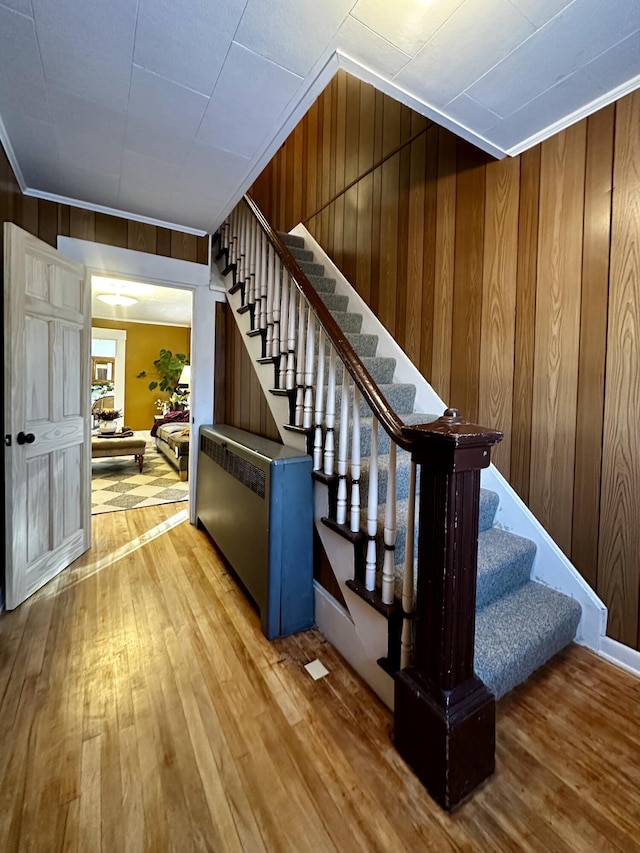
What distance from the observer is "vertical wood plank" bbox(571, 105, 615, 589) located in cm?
158

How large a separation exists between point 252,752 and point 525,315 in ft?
6.99

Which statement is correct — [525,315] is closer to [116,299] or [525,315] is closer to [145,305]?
[116,299]

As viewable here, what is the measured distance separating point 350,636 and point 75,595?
162cm

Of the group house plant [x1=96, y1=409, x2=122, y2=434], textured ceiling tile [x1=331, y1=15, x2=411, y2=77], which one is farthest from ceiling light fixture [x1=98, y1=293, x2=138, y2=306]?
textured ceiling tile [x1=331, y1=15, x2=411, y2=77]

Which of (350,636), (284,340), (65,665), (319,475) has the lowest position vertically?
(65,665)

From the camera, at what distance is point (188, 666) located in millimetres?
1604

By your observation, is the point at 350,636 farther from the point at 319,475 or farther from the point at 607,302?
the point at 607,302

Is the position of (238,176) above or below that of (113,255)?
above

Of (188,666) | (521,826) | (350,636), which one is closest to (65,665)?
(188,666)

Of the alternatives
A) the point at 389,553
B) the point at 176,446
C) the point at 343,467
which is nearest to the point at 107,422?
the point at 176,446

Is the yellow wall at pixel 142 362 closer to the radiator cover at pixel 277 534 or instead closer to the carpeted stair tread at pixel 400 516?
the radiator cover at pixel 277 534

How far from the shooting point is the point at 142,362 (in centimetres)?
826

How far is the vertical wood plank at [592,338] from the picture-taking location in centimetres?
158

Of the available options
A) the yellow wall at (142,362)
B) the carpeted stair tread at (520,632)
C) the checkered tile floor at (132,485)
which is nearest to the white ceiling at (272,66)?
the carpeted stair tread at (520,632)
